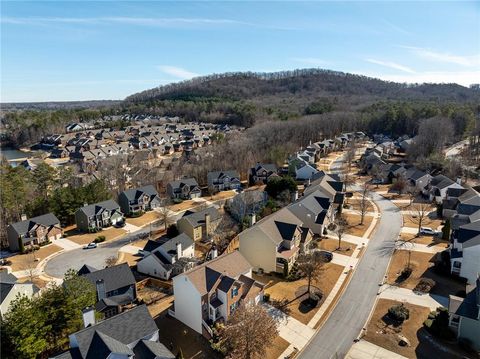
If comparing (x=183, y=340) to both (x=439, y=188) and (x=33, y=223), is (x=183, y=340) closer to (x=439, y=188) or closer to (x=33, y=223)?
(x=33, y=223)

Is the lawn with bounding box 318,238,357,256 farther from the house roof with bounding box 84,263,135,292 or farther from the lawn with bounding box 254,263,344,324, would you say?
the house roof with bounding box 84,263,135,292

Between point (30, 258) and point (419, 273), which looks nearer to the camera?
point (419, 273)

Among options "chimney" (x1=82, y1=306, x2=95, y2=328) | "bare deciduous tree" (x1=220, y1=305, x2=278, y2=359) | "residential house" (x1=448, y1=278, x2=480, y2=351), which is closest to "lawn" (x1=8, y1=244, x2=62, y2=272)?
"chimney" (x1=82, y1=306, x2=95, y2=328)

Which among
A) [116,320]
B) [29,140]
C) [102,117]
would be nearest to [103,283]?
[116,320]

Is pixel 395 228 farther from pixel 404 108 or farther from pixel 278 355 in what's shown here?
pixel 404 108

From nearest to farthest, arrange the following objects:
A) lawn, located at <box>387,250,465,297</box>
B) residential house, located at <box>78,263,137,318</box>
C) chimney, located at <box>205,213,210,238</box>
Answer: residential house, located at <box>78,263,137,318</box> < lawn, located at <box>387,250,465,297</box> < chimney, located at <box>205,213,210,238</box>

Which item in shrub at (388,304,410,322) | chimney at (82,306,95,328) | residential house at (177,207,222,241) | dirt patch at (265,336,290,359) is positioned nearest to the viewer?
chimney at (82,306,95,328)

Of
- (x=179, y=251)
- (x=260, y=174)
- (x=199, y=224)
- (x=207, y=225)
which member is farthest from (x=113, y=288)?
(x=260, y=174)
